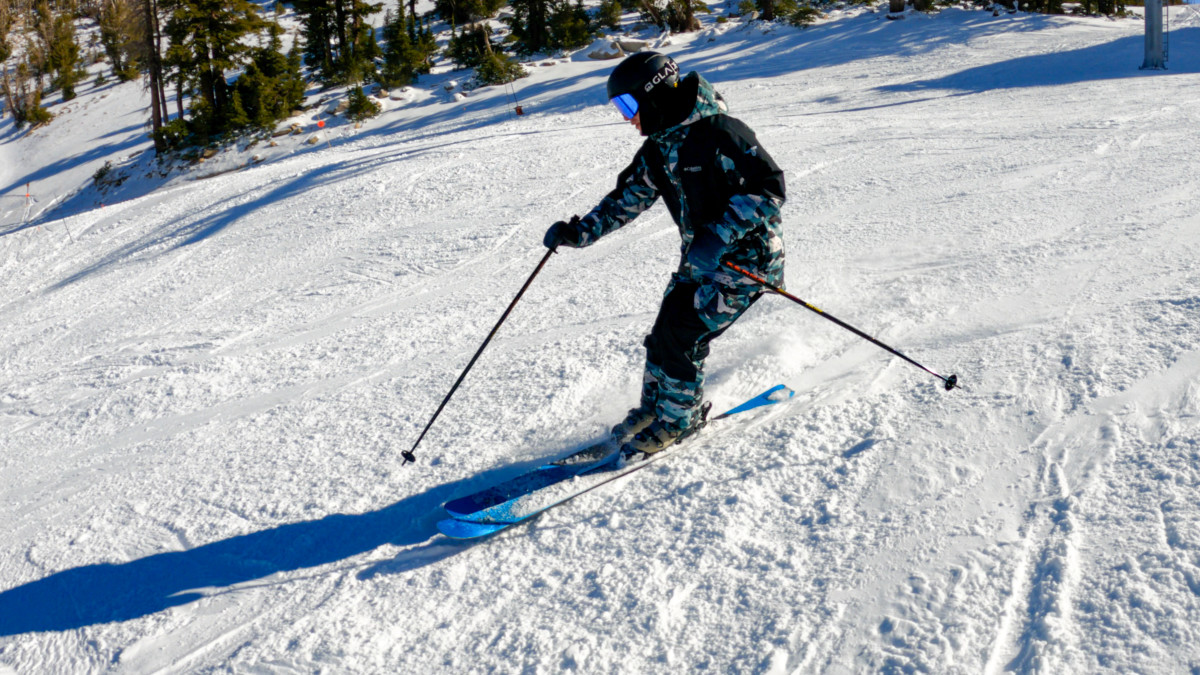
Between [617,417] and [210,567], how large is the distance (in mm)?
2000

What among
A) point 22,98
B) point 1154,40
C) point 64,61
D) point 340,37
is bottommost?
point 1154,40

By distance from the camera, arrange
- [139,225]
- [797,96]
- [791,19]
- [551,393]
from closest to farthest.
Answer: [551,393] → [139,225] → [797,96] → [791,19]

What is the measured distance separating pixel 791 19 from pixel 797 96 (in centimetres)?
908

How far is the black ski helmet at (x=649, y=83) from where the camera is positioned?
288 cm

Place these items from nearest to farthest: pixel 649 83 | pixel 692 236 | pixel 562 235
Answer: pixel 649 83 → pixel 692 236 → pixel 562 235

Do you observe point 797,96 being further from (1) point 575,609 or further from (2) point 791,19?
(1) point 575,609

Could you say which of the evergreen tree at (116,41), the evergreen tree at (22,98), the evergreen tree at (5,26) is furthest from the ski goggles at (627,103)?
the evergreen tree at (5,26)

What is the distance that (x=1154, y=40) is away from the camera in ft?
39.9

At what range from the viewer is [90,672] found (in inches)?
100

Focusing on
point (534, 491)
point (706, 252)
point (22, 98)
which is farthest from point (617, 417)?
point (22, 98)

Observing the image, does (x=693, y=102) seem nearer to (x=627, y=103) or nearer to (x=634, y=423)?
(x=627, y=103)

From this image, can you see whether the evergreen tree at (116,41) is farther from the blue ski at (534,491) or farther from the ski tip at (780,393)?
the ski tip at (780,393)

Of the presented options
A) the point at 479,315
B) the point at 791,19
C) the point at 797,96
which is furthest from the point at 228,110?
the point at 479,315

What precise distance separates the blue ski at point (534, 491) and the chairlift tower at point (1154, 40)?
13194 mm
